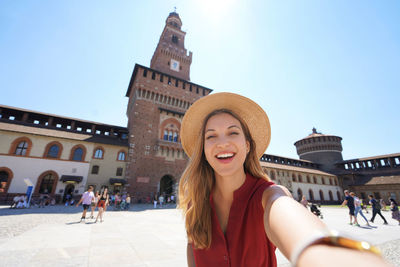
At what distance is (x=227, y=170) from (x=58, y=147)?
23.7 m

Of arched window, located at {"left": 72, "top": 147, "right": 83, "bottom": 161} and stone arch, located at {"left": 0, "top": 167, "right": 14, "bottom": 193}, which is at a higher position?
arched window, located at {"left": 72, "top": 147, "right": 83, "bottom": 161}

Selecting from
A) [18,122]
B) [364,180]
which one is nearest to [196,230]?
[18,122]

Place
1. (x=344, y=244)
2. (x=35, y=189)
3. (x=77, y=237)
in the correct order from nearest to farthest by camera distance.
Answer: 1. (x=344, y=244)
2. (x=77, y=237)
3. (x=35, y=189)

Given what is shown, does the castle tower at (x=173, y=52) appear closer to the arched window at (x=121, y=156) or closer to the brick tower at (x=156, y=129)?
the brick tower at (x=156, y=129)

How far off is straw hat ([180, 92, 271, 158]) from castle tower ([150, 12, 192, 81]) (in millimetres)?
29135

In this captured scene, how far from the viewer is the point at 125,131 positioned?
2442 centimetres

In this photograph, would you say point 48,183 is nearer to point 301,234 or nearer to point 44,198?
point 44,198

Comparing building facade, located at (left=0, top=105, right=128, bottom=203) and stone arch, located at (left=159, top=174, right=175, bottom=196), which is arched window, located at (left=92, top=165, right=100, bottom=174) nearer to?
building facade, located at (left=0, top=105, right=128, bottom=203)

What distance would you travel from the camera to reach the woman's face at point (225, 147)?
5.24ft

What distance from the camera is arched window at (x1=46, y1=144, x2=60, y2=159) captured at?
18516 millimetres

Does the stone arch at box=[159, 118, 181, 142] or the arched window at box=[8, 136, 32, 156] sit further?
the stone arch at box=[159, 118, 181, 142]

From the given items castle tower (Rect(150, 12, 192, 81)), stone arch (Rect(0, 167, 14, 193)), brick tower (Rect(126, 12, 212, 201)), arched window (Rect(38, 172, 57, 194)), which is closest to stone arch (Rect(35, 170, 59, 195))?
arched window (Rect(38, 172, 57, 194))


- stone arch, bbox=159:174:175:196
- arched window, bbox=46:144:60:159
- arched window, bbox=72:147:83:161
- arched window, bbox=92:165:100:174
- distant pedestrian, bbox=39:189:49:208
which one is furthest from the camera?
stone arch, bbox=159:174:175:196

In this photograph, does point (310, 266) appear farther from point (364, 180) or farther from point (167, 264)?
point (364, 180)
